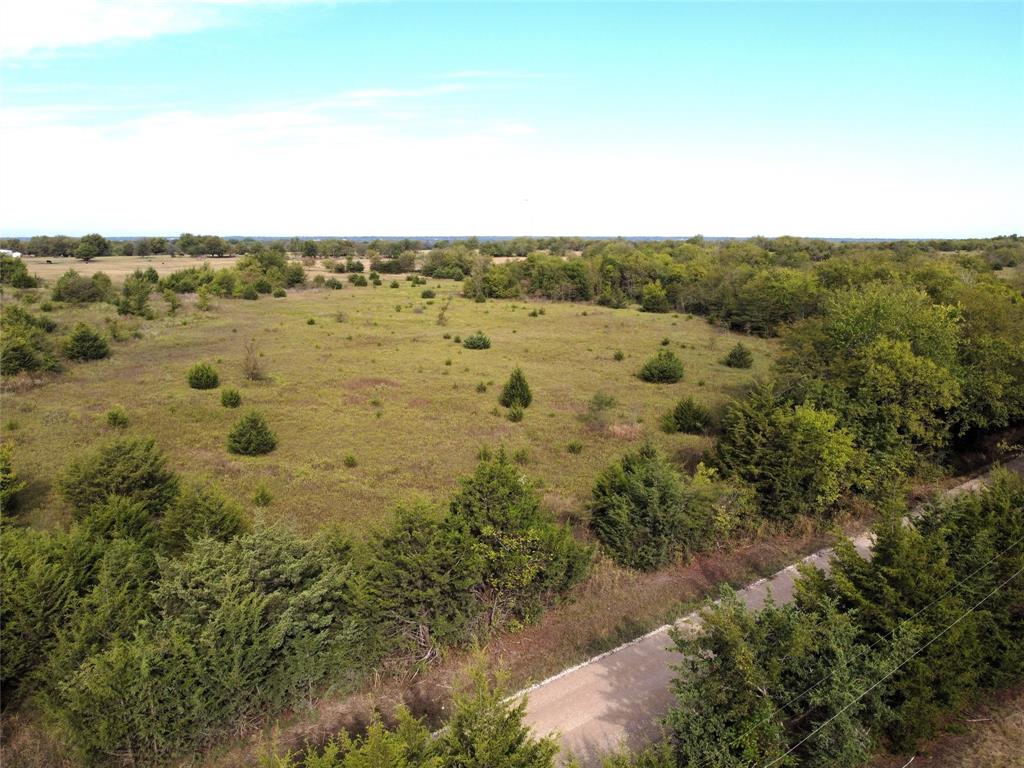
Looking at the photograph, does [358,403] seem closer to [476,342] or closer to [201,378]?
[201,378]

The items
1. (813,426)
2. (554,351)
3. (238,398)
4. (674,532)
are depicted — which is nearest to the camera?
(674,532)

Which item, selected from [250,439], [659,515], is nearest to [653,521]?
[659,515]

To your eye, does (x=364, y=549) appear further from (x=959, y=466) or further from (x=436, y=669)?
(x=959, y=466)

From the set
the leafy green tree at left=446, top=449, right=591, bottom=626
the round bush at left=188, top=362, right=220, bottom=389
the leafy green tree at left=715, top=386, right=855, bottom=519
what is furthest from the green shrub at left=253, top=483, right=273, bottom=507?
the round bush at left=188, top=362, right=220, bottom=389

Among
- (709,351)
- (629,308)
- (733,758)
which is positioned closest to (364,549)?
(733,758)

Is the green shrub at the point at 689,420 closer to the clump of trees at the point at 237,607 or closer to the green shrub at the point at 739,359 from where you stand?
the clump of trees at the point at 237,607

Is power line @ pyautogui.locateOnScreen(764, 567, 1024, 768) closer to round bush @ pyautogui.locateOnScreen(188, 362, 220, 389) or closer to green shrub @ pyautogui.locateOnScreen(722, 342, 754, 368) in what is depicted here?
round bush @ pyautogui.locateOnScreen(188, 362, 220, 389)
